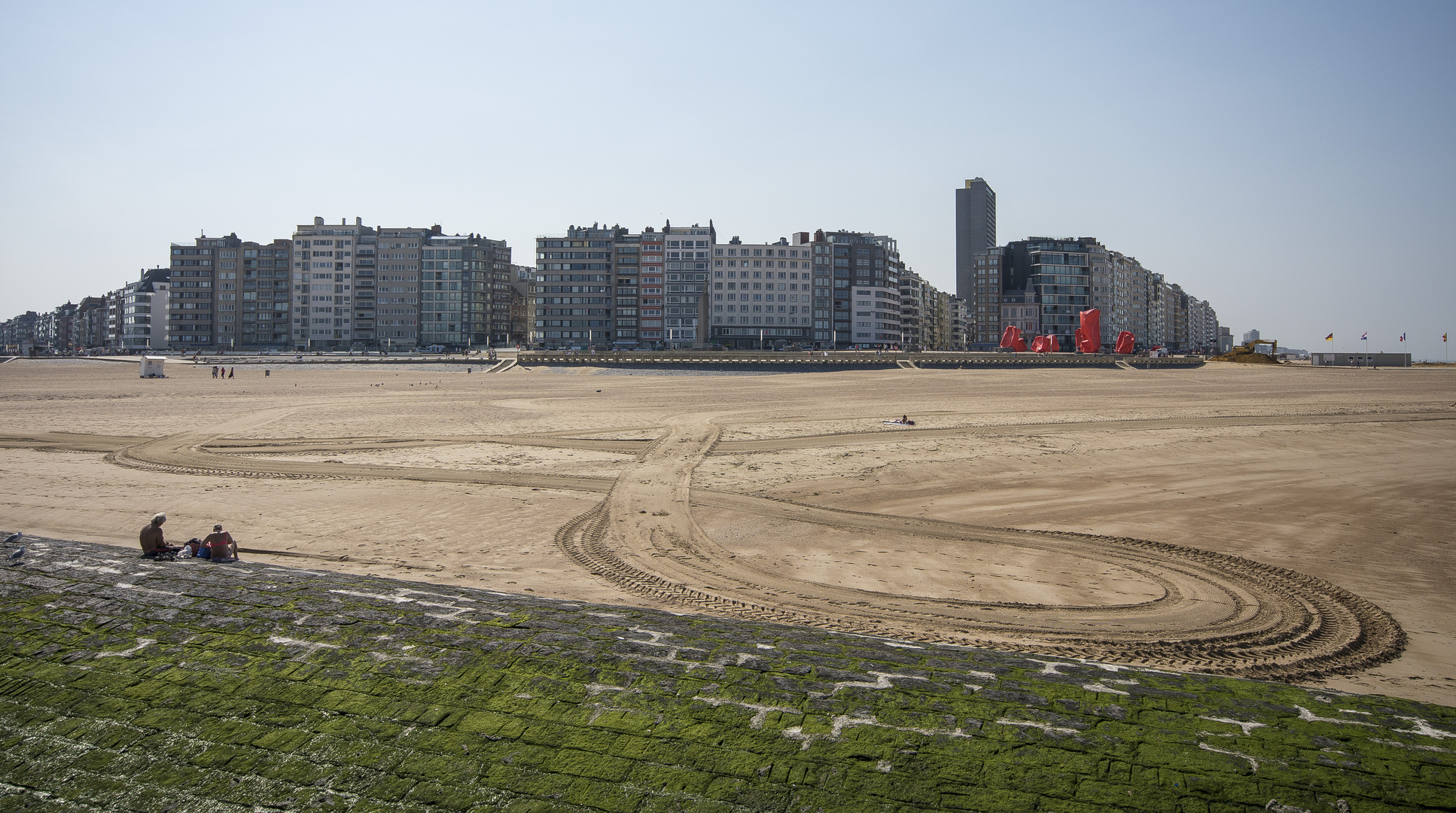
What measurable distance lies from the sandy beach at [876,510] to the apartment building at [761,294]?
9572 cm

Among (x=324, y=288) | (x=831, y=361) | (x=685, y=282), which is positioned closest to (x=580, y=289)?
(x=685, y=282)

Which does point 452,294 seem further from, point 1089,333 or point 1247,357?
point 1247,357

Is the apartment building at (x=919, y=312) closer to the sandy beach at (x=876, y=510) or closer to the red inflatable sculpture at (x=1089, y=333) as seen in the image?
the red inflatable sculpture at (x=1089, y=333)

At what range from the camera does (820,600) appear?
9.05m

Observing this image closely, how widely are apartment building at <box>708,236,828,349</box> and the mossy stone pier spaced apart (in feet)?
400

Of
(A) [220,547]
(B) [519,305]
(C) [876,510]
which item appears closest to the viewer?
(A) [220,547]

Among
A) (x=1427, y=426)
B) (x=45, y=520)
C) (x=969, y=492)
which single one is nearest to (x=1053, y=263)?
(x=1427, y=426)

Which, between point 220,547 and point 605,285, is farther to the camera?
point 605,285

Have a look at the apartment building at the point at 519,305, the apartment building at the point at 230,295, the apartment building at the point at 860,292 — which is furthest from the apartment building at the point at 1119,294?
the apartment building at the point at 230,295

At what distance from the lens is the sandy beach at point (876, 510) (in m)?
8.64

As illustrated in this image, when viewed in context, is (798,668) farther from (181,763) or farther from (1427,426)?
(1427,426)

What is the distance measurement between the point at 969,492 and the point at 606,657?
1291 centimetres

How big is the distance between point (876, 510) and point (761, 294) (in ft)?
379

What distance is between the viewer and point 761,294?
127 m
